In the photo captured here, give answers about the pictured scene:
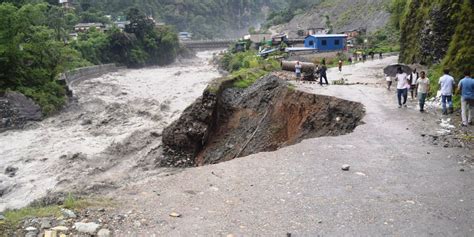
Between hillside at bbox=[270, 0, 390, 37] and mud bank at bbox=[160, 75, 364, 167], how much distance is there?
70.5 metres

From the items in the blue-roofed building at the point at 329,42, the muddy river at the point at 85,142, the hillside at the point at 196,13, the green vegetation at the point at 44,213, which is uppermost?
the hillside at the point at 196,13

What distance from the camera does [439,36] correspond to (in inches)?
867

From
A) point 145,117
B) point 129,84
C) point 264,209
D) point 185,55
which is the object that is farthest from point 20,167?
point 185,55

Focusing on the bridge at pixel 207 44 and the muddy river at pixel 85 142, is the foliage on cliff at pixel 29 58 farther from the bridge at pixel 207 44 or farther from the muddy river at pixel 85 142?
the bridge at pixel 207 44

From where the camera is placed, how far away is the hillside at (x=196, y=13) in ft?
452

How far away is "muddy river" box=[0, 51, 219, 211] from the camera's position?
17047 millimetres

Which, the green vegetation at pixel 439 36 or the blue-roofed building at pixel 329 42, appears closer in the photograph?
the green vegetation at pixel 439 36

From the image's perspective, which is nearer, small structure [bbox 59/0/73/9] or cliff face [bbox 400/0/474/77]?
cliff face [bbox 400/0/474/77]

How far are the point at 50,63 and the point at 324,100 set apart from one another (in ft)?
97.4

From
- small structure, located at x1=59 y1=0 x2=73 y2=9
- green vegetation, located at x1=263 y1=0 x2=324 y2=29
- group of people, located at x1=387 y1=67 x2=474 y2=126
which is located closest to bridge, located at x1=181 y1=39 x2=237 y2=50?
green vegetation, located at x1=263 y1=0 x2=324 y2=29

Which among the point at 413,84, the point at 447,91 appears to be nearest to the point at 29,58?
the point at 413,84

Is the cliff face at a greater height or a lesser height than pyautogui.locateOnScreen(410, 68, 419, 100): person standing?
greater

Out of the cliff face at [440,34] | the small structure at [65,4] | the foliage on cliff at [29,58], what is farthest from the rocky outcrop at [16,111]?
the small structure at [65,4]

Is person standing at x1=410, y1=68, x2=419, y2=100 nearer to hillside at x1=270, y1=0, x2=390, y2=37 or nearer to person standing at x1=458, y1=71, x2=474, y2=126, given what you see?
person standing at x1=458, y1=71, x2=474, y2=126
